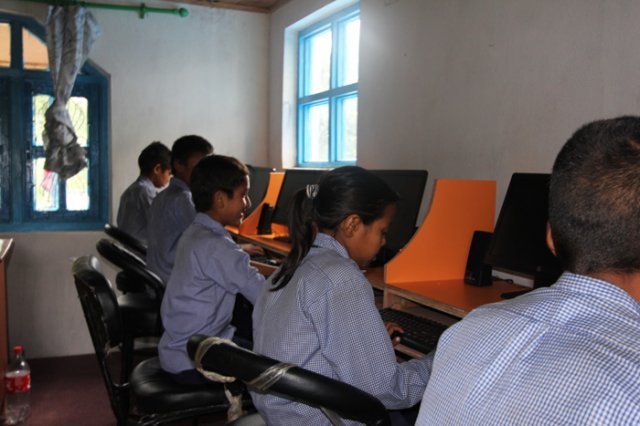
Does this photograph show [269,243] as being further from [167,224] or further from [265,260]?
[167,224]

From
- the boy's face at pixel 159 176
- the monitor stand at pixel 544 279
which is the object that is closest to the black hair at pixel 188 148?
the boy's face at pixel 159 176

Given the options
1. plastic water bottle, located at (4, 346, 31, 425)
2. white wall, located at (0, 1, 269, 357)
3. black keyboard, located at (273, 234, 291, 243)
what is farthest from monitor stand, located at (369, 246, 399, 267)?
white wall, located at (0, 1, 269, 357)

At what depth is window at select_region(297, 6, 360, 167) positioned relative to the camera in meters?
3.75

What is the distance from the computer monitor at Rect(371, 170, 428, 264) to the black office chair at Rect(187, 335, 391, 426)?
1350 millimetres

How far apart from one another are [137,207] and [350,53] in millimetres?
1622

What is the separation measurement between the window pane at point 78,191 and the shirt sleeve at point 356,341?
11.4 ft

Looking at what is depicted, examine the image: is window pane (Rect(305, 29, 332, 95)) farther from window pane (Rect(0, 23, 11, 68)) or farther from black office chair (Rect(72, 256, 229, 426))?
black office chair (Rect(72, 256, 229, 426))

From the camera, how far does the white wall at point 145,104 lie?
13.4ft

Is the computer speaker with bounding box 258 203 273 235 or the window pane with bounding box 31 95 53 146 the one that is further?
the window pane with bounding box 31 95 53 146

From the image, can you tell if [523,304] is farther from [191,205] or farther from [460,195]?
[191,205]

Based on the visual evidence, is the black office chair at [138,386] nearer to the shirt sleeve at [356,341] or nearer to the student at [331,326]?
the student at [331,326]

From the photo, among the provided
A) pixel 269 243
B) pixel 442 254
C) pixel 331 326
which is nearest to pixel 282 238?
pixel 269 243

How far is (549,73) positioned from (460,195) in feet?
1.71

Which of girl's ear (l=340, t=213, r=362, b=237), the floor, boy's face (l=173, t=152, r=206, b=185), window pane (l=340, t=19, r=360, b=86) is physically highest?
window pane (l=340, t=19, r=360, b=86)
